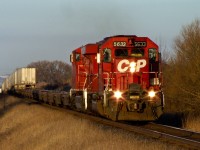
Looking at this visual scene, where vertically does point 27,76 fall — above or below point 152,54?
below

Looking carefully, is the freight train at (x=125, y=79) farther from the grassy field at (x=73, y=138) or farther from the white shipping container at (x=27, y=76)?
the white shipping container at (x=27, y=76)

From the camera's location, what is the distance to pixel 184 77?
84.8 ft

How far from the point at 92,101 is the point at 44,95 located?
53.0 feet

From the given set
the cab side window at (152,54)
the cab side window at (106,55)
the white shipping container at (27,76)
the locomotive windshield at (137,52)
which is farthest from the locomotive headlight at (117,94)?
the white shipping container at (27,76)

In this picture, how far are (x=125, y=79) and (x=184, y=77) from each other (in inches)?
388

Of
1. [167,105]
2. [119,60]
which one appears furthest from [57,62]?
[119,60]

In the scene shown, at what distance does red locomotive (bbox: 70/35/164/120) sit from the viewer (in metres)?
15.9

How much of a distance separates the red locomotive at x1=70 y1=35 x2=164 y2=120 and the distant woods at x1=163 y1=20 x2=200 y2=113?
738cm

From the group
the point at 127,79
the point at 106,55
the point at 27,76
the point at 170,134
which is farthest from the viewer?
the point at 27,76

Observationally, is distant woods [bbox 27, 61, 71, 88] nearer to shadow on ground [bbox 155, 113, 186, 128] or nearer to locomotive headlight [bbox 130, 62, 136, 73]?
shadow on ground [bbox 155, 113, 186, 128]

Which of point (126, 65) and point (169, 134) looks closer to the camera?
point (169, 134)

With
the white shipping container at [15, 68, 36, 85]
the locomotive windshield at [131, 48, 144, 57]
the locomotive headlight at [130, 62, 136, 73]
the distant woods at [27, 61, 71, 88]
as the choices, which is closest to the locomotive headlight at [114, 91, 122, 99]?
the locomotive headlight at [130, 62, 136, 73]

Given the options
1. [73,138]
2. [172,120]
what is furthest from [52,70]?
[73,138]

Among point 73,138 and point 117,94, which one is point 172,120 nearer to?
point 117,94
